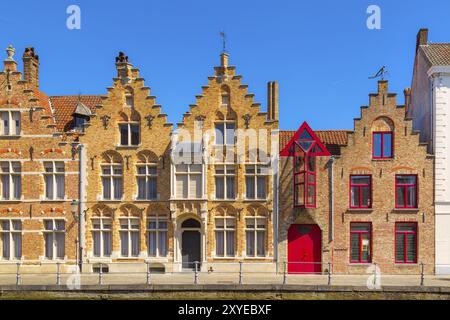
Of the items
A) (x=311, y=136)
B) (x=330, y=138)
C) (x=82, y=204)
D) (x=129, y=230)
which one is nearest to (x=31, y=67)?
(x=82, y=204)

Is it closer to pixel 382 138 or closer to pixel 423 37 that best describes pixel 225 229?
pixel 382 138

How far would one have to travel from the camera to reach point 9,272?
26.2 metres

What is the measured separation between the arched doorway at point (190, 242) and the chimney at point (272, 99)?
6.87 meters

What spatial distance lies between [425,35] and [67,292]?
23488mm

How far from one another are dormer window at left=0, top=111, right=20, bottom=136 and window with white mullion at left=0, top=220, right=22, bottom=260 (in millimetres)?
4703

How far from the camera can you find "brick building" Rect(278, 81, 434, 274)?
25453mm

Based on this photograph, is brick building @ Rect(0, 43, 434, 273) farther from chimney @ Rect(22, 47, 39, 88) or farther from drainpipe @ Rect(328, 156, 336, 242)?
chimney @ Rect(22, 47, 39, 88)

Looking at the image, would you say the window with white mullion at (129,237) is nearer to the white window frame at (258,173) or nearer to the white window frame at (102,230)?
the white window frame at (102,230)

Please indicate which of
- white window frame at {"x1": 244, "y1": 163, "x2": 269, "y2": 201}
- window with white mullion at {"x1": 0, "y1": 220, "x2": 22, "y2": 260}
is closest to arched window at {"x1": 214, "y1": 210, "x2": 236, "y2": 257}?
white window frame at {"x1": 244, "y1": 163, "x2": 269, "y2": 201}

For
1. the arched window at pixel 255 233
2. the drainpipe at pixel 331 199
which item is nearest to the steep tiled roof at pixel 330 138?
the drainpipe at pixel 331 199

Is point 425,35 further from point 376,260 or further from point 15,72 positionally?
point 15,72

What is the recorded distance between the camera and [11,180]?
26688mm

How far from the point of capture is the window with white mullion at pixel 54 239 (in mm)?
26484
